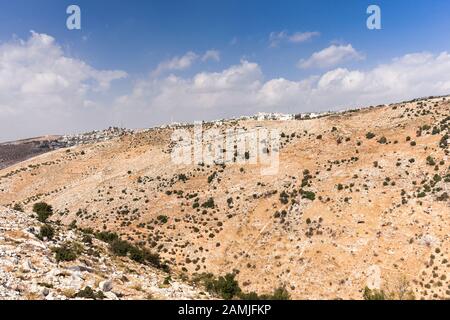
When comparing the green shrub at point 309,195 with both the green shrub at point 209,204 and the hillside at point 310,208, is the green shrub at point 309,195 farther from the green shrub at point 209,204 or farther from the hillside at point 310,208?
the green shrub at point 209,204

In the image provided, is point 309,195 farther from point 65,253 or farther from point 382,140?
point 65,253

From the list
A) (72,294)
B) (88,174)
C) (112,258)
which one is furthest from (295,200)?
(88,174)

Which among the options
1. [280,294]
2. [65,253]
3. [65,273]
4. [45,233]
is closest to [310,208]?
[280,294]

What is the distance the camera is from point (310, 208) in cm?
5269

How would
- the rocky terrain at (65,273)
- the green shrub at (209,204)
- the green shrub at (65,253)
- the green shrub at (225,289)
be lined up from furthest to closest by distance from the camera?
the green shrub at (209,204), the green shrub at (225,289), the green shrub at (65,253), the rocky terrain at (65,273)

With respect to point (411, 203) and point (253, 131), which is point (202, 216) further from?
point (253, 131)

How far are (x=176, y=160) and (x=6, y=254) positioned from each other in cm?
6114

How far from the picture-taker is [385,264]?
39.6 meters

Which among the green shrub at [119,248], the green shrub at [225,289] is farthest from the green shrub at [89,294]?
the green shrub at [119,248]

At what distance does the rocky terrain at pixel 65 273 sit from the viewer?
2244 cm

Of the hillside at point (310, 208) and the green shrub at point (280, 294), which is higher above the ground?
Answer: the hillside at point (310, 208)

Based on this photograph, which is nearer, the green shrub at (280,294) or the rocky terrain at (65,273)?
the rocky terrain at (65,273)

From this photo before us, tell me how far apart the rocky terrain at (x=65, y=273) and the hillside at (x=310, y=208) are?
12071mm

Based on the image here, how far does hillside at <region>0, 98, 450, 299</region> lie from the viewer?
4031 centimetres
